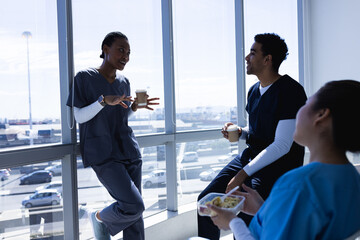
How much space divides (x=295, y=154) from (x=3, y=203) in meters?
1.62

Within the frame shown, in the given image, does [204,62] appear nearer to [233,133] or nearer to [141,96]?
[233,133]

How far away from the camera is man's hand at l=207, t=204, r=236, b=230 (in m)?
1.07

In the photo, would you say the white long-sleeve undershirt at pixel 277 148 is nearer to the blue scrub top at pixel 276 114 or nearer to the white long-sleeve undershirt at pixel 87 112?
the blue scrub top at pixel 276 114

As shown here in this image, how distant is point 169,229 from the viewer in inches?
113

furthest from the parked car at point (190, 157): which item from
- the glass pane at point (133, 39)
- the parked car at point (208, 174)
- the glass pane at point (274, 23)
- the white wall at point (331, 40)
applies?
the white wall at point (331, 40)

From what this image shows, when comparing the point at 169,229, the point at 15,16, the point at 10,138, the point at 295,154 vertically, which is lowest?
the point at 169,229

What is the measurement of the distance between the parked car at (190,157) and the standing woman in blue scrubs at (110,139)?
1.01 m

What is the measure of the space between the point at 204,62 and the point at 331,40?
6.07 feet

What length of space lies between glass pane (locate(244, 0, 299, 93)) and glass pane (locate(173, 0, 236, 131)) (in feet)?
0.68

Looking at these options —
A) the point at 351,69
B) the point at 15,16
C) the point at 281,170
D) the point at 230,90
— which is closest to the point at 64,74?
the point at 15,16

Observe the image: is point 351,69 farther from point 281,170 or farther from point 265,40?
point 281,170

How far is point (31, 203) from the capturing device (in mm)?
2025

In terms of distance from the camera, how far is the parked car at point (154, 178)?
112 inches

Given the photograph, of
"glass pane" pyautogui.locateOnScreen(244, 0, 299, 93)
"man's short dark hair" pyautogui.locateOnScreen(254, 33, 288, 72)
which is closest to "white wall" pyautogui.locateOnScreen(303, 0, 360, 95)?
"glass pane" pyautogui.locateOnScreen(244, 0, 299, 93)
